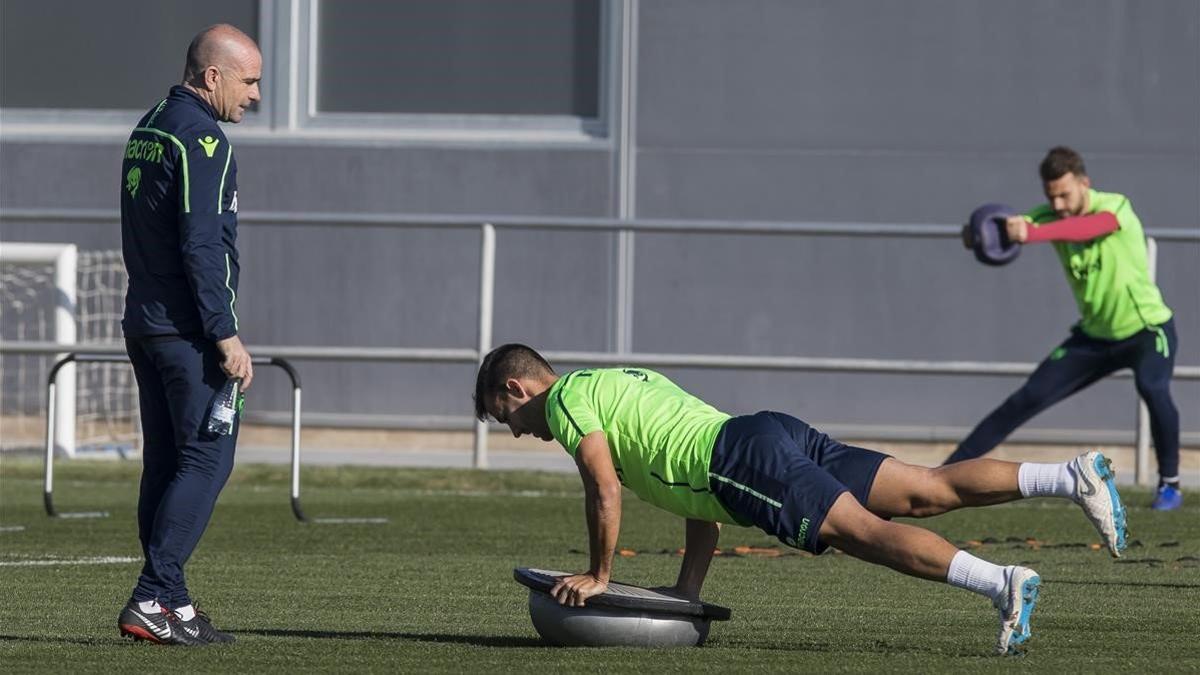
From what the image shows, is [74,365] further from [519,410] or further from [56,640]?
[519,410]

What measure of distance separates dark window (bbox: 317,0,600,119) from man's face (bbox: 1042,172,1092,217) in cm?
582

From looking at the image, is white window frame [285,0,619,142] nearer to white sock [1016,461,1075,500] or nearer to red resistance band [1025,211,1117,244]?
red resistance band [1025,211,1117,244]

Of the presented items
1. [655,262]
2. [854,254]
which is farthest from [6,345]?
[854,254]

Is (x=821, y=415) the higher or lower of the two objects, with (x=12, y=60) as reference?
lower

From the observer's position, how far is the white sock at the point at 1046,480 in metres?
6.36

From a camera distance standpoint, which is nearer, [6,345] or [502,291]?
[6,345]

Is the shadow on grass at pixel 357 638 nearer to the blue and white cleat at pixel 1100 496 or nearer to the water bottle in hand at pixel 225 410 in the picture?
the water bottle in hand at pixel 225 410

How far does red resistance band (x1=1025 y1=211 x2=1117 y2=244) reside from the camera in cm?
1078

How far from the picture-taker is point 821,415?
1555 centimetres

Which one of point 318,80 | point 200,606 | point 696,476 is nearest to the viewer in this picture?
point 696,476

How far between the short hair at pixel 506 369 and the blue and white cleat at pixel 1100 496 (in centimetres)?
154

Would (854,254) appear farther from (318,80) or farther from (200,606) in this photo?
(200,606)

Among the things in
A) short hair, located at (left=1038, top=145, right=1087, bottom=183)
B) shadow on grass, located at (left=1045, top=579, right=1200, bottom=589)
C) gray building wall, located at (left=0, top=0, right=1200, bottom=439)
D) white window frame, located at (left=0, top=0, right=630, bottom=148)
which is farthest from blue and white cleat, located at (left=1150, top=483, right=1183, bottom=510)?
white window frame, located at (left=0, top=0, right=630, bottom=148)

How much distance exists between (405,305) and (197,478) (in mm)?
9520
